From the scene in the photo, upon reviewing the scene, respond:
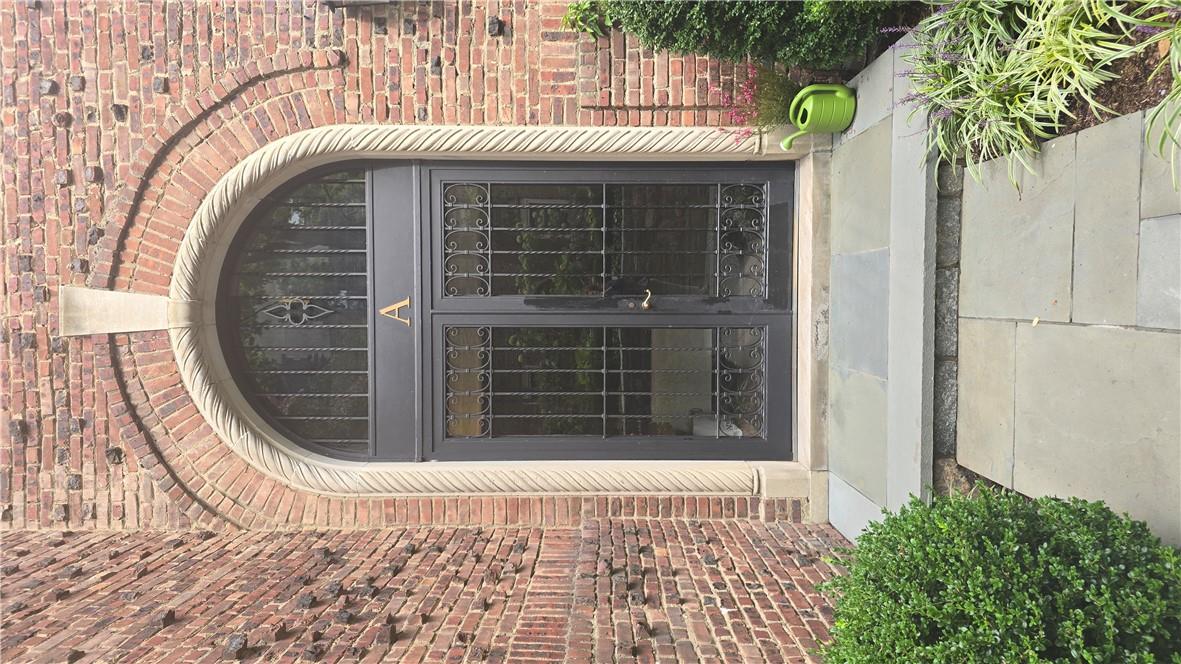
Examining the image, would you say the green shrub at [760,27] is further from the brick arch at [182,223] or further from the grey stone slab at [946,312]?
the brick arch at [182,223]

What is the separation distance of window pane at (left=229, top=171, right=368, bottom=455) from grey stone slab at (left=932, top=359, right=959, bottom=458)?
3.79 metres

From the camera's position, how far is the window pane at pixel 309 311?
4.76 metres

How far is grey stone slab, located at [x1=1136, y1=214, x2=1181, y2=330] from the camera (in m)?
2.27

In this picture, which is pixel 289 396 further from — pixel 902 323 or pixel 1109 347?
pixel 1109 347

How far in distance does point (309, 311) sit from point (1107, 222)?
4721 mm

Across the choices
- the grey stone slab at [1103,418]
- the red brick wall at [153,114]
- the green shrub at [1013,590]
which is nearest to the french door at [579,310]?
the red brick wall at [153,114]

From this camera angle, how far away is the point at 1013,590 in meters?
2.02

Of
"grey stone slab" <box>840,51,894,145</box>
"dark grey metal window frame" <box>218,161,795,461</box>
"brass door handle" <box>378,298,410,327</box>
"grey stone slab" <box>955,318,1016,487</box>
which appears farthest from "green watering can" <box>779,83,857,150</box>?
"brass door handle" <box>378,298,410,327</box>

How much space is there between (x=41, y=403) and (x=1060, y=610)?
5.82 metres

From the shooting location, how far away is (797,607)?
328cm

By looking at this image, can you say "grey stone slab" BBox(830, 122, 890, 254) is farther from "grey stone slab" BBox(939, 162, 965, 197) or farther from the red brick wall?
the red brick wall

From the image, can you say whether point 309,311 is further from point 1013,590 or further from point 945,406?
point 1013,590

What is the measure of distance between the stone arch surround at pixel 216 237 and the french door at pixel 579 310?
0.86 feet

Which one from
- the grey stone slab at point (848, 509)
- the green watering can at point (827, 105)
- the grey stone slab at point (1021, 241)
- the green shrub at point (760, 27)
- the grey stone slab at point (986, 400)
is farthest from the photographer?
the green watering can at point (827, 105)
